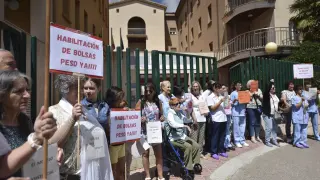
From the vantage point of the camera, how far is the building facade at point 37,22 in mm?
3631

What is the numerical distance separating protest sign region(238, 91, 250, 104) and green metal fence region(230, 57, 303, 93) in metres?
1.46

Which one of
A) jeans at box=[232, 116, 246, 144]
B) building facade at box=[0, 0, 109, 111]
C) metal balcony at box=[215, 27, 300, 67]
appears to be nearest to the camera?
building facade at box=[0, 0, 109, 111]

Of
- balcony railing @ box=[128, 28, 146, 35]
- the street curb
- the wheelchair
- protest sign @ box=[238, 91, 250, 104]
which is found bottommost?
the street curb

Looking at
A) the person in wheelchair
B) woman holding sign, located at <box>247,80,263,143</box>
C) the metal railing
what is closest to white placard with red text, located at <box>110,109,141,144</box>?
the person in wheelchair

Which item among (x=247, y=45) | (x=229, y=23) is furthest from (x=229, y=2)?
(x=247, y=45)

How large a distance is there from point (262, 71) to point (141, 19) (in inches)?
1096

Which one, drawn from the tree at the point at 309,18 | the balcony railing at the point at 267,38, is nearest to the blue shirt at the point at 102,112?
the tree at the point at 309,18

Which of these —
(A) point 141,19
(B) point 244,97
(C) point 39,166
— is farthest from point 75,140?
(A) point 141,19

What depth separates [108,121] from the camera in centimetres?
385

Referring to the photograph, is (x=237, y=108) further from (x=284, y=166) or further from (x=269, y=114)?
(x=284, y=166)

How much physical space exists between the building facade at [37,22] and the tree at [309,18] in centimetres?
1129

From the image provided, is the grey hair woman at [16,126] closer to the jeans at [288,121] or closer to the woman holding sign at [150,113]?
the woman holding sign at [150,113]

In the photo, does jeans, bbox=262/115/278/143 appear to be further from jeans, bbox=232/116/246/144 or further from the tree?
the tree

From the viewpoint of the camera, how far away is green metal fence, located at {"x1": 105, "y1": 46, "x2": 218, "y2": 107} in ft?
17.8
